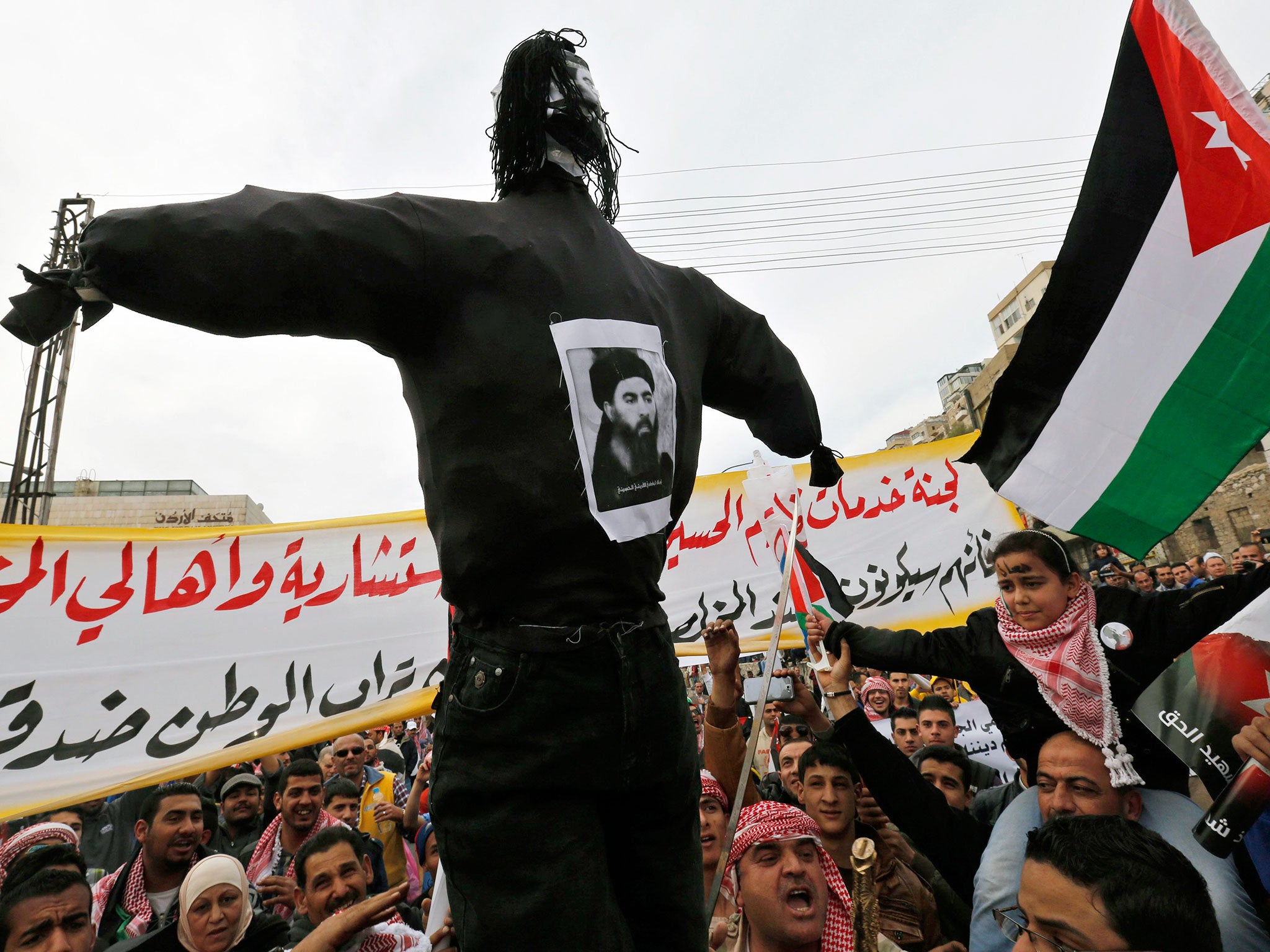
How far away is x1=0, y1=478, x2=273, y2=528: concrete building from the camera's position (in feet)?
151

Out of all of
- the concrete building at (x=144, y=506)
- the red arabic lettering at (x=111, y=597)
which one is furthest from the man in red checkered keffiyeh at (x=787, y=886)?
the concrete building at (x=144, y=506)

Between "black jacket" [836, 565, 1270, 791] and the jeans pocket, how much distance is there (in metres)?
2.45

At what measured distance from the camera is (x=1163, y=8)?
265 centimetres

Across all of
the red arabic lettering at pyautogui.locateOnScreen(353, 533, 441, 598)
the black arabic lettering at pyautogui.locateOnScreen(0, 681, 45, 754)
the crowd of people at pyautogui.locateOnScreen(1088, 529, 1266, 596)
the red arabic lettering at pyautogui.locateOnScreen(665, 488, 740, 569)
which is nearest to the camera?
the black arabic lettering at pyautogui.locateOnScreen(0, 681, 45, 754)

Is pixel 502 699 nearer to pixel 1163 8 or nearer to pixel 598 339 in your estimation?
pixel 598 339

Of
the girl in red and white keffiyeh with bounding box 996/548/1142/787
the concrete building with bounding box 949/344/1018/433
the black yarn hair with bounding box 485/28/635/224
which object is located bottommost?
the girl in red and white keffiyeh with bounding box 996/548/1142/787

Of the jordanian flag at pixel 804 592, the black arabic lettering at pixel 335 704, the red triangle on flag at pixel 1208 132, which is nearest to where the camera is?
the red triangle on flag at pixel 1208 132

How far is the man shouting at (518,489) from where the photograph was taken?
1045mm

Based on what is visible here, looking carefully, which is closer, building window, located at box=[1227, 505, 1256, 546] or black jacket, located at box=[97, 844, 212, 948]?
black jacket, located at box=[97, 844, 212, 948]

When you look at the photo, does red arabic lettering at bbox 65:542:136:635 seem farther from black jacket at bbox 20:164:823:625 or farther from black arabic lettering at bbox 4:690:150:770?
black jacket at bbox 20:164:823:625

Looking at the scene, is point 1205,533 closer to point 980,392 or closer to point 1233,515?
point 1233,515

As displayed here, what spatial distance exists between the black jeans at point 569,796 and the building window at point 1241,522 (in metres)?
25.8

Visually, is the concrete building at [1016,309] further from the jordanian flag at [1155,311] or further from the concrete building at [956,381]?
the jordanian flag at [1155,311]

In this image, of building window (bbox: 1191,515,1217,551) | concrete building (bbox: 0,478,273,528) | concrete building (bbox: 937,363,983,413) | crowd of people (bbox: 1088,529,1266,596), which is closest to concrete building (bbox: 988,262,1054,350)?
concrete building (bbox: 937,363,983,413)
